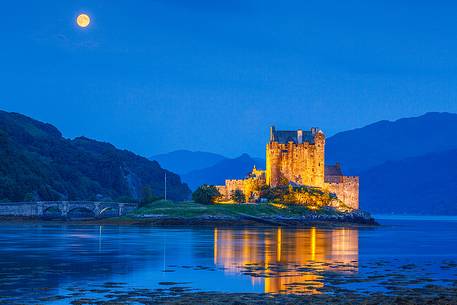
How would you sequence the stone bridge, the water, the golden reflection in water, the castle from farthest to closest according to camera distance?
the castle, the stone bridge, the golden reflection in water, the water

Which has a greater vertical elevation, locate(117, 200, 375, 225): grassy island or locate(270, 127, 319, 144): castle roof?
locate(270, 127, 319, 144): castle roof

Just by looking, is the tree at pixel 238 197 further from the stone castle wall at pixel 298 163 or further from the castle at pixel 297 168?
the stone castle wall at pixel 298 163

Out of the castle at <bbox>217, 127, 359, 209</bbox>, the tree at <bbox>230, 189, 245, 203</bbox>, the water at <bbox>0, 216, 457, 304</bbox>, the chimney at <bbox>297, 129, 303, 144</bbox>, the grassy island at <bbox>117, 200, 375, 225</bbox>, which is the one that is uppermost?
the chimney at <bbox>297, 129, 303, 144</bbox>

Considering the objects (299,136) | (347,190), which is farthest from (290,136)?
(347,190)

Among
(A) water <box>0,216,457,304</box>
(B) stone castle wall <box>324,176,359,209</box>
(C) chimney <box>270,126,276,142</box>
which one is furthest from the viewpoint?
(C) chimney <box>270,126,276,142</box>

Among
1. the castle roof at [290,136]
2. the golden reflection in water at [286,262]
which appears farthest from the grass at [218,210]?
the golden reflection in water at [286,262]

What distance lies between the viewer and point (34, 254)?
2213 inches

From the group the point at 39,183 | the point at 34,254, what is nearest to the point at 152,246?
the point at 34,254

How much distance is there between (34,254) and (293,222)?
257 ft

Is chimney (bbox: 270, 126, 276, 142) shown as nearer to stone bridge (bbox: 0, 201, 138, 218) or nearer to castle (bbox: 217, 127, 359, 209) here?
castle (bbox: 217, 127, 359, 209)

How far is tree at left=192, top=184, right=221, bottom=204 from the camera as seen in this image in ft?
461

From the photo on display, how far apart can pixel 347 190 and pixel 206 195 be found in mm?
29599

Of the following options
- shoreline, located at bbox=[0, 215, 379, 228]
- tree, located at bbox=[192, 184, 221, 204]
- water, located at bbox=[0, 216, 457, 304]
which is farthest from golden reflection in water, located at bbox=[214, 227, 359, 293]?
tree, located at bbox=[192, 184, 221, 204]

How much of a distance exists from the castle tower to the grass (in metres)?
11.7
